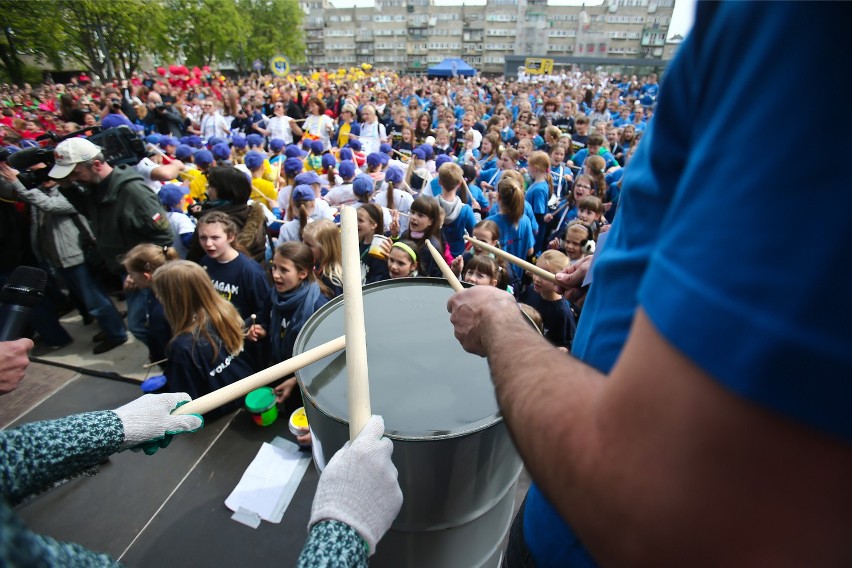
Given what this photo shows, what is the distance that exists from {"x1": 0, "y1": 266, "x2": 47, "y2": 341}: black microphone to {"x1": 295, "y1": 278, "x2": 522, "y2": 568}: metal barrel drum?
1482mm

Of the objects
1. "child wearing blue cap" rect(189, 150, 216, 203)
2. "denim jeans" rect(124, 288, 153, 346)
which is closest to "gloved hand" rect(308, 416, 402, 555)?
"denim jeans" rect(124, 288, 153, 346)

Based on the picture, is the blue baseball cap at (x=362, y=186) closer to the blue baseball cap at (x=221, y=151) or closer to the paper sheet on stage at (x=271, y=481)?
the blue baseball cap at (x=221, y=151)

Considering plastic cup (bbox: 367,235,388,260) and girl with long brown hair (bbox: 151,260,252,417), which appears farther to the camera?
plastic cup (bbox: 367,235,388,260)

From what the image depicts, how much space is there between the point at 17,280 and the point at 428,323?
6.53ft

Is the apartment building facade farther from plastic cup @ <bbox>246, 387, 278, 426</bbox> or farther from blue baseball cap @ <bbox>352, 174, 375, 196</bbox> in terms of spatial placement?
plastic cup @ <bbox>246, 387, 278, 426</bbox>

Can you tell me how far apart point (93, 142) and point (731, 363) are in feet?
21.6

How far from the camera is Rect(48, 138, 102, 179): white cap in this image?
4020mm

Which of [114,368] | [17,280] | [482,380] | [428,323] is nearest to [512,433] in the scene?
[482,380]

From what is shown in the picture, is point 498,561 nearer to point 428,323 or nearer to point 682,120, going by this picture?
point 428,323

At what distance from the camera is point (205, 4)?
4247 cm

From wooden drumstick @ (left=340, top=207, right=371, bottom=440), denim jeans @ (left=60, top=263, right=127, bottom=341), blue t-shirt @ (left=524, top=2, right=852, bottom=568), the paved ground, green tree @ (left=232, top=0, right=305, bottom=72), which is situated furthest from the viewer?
green tree @ (left=232, top=0, right=305, bottom=72)

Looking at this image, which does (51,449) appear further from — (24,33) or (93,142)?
(24,33)

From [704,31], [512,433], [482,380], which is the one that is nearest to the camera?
[704,31]

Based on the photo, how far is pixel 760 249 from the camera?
399 mm
